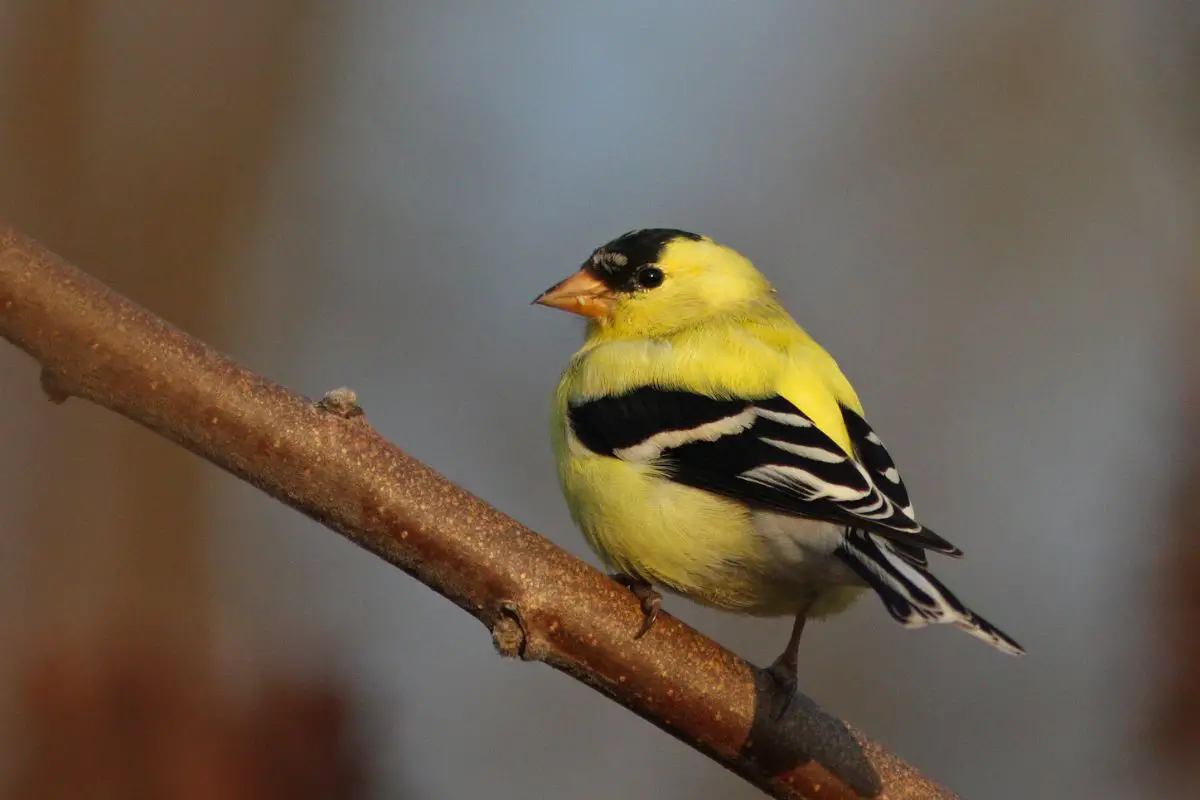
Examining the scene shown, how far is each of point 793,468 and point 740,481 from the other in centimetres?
13

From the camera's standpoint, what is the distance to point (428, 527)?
2.20 m

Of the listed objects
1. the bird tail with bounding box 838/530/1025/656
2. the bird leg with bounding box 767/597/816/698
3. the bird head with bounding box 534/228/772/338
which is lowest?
the bird leg with bounding box 767/597/816/698

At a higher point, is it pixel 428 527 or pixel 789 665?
pixel 428 527

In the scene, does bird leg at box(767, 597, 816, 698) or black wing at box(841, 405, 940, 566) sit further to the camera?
black wing at box(841, 405, 940, 566)

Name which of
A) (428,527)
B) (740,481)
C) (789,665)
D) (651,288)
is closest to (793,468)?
(740,481)

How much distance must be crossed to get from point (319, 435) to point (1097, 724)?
4.29m

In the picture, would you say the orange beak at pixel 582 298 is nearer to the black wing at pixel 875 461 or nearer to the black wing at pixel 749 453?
the black wing at pixel 749 453

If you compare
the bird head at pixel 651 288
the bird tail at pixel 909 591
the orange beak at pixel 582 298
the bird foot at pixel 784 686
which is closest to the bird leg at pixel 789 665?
the bird foot at pixel 784 686

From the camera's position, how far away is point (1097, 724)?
5.34 metres

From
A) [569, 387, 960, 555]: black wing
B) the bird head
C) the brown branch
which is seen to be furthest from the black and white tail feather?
the bird head

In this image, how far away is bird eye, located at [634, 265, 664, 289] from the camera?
3781 mm

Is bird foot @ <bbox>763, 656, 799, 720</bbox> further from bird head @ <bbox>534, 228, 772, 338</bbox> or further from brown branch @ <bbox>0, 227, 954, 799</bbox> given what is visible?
bird head @ <bbox>534, 228, 772, 338</bbox>

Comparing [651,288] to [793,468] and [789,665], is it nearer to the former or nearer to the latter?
[793,468]

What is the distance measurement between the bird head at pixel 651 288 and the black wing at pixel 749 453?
603 mm
